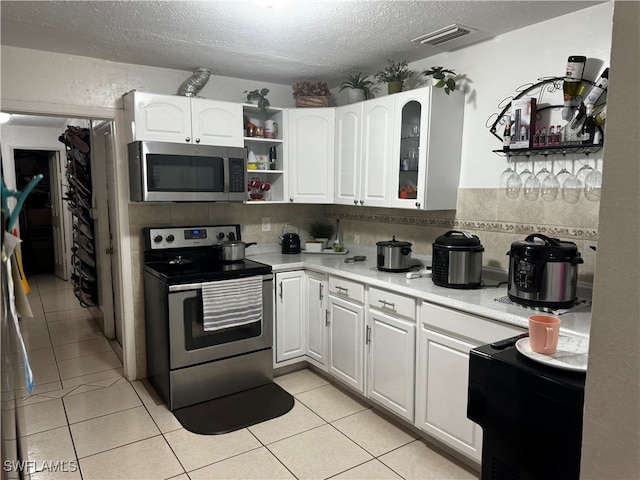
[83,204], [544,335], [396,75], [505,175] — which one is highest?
[396,75]

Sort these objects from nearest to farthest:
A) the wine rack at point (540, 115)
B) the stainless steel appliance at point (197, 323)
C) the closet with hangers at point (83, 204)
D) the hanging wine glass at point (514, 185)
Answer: the wine rack at point (540, 115) < the hanging wine glass at point (514, 185) < the stainless steel appliance at point (197, 323) < the closet with hangers at point (83, 204)

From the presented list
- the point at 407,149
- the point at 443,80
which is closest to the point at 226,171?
the point at 407,149

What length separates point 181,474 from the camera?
233 centimetres

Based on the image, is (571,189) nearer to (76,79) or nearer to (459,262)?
(459,262)

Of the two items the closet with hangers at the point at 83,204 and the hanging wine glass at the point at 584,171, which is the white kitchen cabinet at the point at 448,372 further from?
the closet with hangers at the point at 83,204

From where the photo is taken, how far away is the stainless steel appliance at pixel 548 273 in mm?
2104

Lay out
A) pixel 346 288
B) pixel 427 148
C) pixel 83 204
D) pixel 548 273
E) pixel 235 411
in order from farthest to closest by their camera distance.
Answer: pixel 83 204 < pixel 346 288 < pixel 235 411 < pixel 427 148 < pixel 548 273

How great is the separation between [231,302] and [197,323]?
26 centimetres

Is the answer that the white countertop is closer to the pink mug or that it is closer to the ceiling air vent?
the pink mug

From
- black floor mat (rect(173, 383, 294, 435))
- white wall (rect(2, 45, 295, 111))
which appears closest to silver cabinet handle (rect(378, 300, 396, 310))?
black floor mat (rect(173, 383, 294, 435))

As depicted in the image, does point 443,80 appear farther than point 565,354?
Yes

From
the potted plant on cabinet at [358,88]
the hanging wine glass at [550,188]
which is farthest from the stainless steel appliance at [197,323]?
the hanging wine glass at [550,188]

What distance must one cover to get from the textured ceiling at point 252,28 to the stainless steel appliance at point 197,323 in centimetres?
129

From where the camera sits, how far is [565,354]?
55.1 inches
